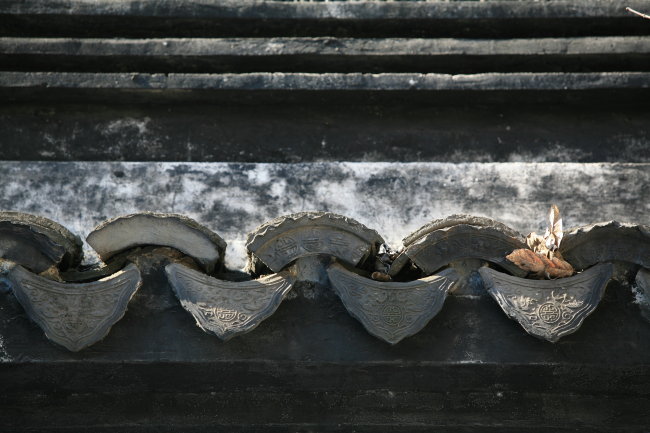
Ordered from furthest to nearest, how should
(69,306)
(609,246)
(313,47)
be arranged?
(313,47)
(609,246)
(69,306)

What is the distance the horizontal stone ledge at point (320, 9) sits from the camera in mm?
5188

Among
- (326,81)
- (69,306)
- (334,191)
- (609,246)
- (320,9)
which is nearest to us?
(69,306)

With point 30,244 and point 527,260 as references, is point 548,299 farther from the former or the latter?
point 30,244

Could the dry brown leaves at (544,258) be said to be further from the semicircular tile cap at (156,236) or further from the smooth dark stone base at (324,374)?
the semicircular tile cap at (156,236)

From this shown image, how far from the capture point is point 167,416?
3938mm

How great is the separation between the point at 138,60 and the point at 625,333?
254 centimetres

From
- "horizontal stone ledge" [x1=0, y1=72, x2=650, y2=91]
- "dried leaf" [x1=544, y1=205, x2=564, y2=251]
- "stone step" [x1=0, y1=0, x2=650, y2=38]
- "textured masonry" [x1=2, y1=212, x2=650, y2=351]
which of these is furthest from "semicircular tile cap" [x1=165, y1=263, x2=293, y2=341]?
"stone step" [x1=0, y1=0, x2=650, y2=38]

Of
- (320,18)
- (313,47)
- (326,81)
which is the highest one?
(320,18)

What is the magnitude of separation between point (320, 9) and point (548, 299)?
2.08 m

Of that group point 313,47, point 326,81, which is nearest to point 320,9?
point 313,47

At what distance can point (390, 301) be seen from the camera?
370cm

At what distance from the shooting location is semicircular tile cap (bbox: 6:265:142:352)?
3.68m

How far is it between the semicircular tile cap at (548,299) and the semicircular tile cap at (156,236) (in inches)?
36.7

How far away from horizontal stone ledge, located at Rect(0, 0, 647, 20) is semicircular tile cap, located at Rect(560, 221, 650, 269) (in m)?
1.73
